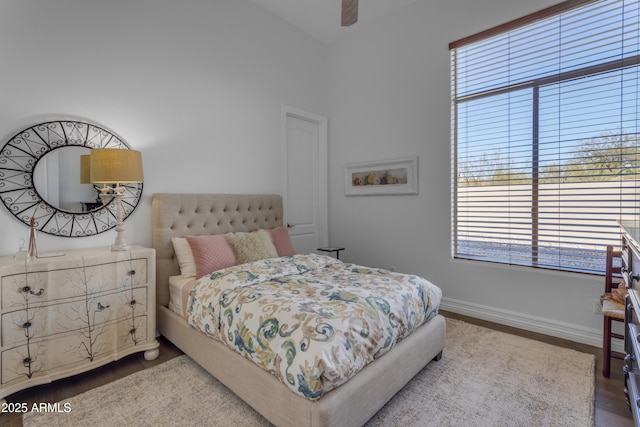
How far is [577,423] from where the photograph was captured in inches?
64.4

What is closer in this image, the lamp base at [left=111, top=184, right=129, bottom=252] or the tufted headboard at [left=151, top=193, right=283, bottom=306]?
the lamp base at [left=111, top=184, right=129, bottom=252]

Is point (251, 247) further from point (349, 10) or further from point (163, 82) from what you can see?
point (349, 10)

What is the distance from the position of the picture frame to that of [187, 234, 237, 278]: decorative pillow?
78.0 inches

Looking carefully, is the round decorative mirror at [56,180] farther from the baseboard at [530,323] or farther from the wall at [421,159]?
the baseboard at [530,323]

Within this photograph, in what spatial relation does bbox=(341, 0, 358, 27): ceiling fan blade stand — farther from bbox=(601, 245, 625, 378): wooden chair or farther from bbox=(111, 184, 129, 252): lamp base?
bbox=(601, 245, 625, 378): wooden chair

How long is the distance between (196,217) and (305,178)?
1.70 meters

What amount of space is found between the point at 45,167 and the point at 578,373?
4012 mm

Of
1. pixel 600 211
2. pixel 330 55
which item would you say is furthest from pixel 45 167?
pixel 600 211

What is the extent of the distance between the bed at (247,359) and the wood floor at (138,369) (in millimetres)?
281

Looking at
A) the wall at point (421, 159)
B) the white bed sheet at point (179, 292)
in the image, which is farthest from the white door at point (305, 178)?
the white bed sheet at point (179, 292)

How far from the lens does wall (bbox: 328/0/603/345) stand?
279 cm

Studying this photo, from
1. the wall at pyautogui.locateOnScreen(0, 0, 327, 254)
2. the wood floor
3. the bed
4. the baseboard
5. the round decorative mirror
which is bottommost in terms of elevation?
the wood floor

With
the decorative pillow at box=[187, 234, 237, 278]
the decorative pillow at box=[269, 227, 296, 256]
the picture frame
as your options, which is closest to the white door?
the picture frame

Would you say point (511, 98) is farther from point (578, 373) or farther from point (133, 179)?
point (133, 179)
